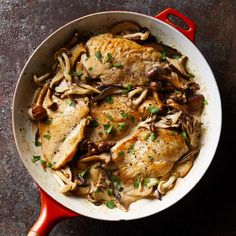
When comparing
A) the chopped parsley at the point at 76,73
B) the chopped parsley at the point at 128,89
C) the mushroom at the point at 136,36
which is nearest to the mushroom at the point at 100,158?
the chopped parsley at the point at 128,89

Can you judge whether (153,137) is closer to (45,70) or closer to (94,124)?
(94,124)

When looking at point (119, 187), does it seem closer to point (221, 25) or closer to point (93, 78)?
point (93, 78)

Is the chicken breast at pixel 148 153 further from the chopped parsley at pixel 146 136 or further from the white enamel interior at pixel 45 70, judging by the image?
the white enamel interior at pixel 45 70

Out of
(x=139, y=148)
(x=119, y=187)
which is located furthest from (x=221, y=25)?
(x=119, y=187)

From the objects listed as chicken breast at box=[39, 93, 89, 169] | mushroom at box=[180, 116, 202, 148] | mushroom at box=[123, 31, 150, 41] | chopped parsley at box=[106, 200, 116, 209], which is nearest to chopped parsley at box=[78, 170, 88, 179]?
chicken breast at box=[39, 93, 89, 169]

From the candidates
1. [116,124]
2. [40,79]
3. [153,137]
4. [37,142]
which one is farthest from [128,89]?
[37,142]

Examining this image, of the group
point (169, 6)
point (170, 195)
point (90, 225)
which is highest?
point (169, 6)
